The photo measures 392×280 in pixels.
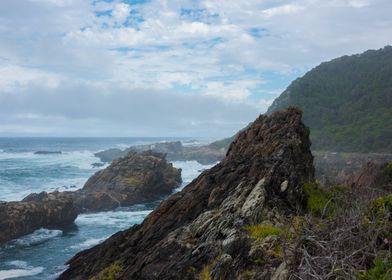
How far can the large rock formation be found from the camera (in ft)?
135

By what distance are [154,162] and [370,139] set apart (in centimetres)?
3553

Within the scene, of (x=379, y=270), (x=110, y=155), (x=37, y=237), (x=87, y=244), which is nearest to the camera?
(x=379, y=270)

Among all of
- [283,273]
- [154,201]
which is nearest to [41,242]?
[154,201]

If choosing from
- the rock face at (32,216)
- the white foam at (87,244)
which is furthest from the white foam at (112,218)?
the white foam at (87,244)

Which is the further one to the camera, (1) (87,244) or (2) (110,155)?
(2) (110,155)

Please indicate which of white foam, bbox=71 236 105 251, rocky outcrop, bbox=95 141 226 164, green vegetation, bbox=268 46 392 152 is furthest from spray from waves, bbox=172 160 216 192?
white foam, bbox=71 236 105 251

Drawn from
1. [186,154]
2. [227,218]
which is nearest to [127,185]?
[227,218]

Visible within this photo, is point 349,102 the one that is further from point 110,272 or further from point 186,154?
point 110,272

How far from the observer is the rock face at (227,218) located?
10.5 m

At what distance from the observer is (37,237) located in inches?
1195

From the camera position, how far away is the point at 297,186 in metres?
15.2

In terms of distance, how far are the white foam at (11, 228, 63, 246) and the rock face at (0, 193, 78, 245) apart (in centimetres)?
41

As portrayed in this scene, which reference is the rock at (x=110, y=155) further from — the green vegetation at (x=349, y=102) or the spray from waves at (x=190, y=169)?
the green vegetation at (x=349, y=102)

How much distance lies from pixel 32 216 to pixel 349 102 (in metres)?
71.2
